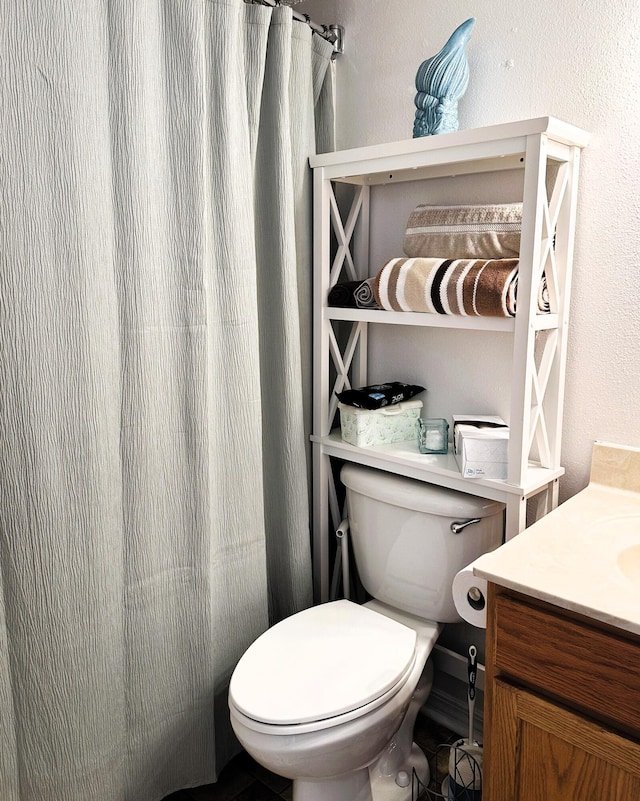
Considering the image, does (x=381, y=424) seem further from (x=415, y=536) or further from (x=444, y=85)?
(x=444, y=85)

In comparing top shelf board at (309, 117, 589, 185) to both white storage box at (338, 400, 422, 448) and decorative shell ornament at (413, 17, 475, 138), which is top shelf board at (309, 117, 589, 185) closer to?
decorative shell ornament at (413, 17, 475, 138)

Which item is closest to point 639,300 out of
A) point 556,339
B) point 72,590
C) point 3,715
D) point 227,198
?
point 556,339

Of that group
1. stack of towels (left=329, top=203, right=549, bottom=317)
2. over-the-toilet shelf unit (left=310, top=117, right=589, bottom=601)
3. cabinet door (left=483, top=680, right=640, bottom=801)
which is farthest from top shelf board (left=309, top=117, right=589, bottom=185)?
cabinet door (left=483, top=680, right=640, bottom=801)

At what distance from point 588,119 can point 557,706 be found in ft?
3.89

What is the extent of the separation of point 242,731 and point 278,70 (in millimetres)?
1508

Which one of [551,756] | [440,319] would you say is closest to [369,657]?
[551,756]

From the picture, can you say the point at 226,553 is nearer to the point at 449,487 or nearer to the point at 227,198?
the point at 449,487

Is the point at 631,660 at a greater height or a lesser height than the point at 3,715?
greater

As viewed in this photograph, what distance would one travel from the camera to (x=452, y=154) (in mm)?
1440

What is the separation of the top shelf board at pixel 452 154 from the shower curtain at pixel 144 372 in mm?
157

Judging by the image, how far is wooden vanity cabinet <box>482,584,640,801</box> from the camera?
3.27 ft

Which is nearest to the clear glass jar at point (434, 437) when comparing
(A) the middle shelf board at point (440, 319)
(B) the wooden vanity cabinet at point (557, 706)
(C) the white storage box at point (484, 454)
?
(C) the white storage box at point (484, 454)

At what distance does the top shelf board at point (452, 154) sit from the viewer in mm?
1315

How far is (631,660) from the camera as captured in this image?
974mm
